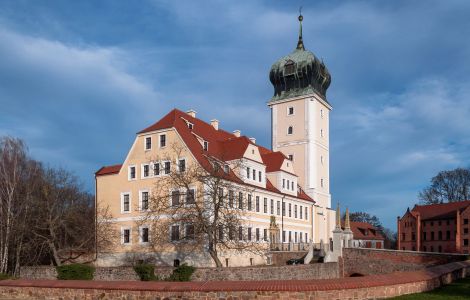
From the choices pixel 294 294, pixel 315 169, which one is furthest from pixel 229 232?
pixel 315 169

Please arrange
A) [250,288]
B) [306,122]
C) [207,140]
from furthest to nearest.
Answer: [306,122] → [207,140] → [250,288]

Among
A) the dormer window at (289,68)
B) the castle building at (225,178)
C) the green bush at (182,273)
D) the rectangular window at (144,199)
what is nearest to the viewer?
the green bush at (182,273)

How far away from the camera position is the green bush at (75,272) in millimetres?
31370

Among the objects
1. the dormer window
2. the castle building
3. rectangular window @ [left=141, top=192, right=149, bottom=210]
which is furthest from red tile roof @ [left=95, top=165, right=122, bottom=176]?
the dormer window

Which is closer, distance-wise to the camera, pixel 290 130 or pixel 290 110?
pixel 290 130

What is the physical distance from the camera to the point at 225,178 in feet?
114

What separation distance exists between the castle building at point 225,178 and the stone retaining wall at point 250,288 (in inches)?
617

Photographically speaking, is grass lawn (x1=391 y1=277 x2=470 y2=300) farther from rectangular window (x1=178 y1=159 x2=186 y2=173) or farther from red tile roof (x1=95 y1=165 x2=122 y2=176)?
red tile roof (x1=95 y1=165 x2=122 y2=176)

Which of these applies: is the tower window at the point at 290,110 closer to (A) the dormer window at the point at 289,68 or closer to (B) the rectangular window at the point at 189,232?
(A) the dormer window at the point at 289,68

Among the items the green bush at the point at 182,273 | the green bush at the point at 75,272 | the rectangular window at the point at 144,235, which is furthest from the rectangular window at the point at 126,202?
the green bush at the point at 182,273

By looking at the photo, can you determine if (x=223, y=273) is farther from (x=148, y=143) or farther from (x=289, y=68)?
(x=289, y=68)

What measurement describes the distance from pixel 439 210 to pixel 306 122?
2748 cm

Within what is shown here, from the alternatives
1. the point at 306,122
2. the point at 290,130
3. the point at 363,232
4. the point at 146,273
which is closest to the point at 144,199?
the point at 146,273

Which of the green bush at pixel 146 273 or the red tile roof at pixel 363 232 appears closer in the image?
the green bush at pixel 146 273
